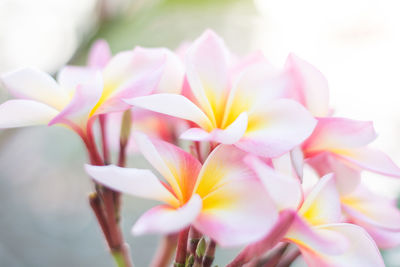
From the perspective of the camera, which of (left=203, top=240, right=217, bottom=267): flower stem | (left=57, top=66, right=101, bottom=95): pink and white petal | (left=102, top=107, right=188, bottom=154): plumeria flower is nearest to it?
(left=203, top=240, right=217, bottom=267): flower stem

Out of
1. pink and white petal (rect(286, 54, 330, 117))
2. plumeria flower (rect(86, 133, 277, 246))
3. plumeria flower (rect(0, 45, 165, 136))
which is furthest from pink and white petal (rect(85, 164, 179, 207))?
pink and white petal (rect(286, 54, 330, 117))

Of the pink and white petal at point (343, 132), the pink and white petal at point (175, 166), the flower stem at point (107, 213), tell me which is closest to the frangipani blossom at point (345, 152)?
the pink and white petal at point (343, 132)

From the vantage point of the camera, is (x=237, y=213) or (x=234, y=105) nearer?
(x=237, y=213)

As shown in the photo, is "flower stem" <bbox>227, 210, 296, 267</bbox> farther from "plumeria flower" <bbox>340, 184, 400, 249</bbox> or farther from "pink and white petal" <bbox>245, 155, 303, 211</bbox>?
"plumeria flower" <bbox>340, 184, 400, 249</bbox>

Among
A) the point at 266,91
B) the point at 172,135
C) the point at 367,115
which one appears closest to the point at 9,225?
the point at 367,115

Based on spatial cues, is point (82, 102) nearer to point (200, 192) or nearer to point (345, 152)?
→ point (200, 192)

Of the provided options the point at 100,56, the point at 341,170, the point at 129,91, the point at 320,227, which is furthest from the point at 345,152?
the point at 100,56

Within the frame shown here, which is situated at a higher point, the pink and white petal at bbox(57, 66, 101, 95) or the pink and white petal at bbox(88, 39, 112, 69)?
the pink and white petal at bbox(57, 66, 101, 95)
